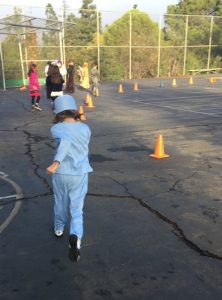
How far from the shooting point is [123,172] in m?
6.91

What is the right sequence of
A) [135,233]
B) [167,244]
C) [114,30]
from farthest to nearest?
1. [114,30]
2. [135,233]
3. [167,244]

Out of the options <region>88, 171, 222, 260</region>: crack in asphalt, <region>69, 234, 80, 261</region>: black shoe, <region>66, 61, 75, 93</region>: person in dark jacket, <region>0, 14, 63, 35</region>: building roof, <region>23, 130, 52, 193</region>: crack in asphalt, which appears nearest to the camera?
<region>69, 234, 80, 261</region>: black shoe

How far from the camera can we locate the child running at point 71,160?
3.75m

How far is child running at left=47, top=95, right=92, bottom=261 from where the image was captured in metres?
3.75

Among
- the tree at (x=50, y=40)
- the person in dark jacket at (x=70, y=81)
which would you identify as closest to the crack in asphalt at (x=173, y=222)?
the person in dark jacket at (x=70, y=81)

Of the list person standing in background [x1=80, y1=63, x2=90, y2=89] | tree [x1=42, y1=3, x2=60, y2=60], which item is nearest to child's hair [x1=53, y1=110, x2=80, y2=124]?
person standing in background [x1=80, y1=63, x2=90, y2=89]

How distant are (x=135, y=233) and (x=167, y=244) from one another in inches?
17.1

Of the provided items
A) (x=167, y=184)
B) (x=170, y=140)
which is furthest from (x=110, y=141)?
(x=167, y=184)

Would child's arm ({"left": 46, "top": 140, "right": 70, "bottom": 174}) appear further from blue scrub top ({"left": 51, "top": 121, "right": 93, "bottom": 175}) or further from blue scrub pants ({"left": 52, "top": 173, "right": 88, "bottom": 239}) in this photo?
blue scrub pants ({"left": 52, "top": 173, "right": 88, "bottom": 239})

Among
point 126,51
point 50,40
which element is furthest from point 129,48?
point 50,40

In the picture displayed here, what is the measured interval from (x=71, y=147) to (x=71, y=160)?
0.45 ft

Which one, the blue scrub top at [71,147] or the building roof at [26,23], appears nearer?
the blue scrub top at [71,147]

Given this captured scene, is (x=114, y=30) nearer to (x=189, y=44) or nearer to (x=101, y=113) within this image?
(x=189, y=44)

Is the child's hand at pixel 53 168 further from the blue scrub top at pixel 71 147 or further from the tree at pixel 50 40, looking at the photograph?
the tree at pixel 50 40
